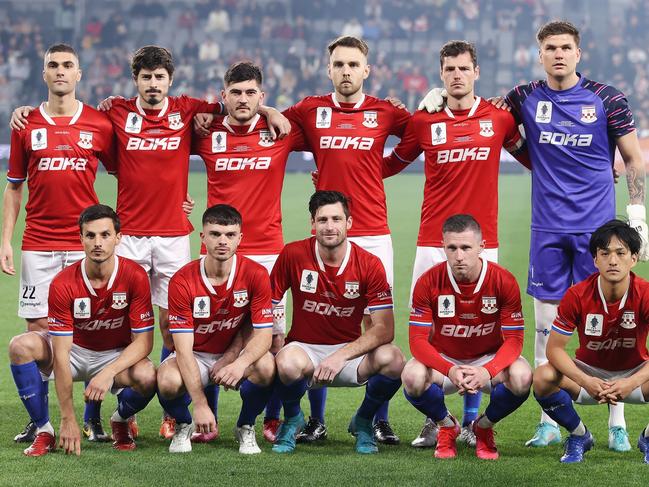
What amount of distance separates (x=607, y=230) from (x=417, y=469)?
1.47 meters

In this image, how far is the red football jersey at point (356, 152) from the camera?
6.22 m

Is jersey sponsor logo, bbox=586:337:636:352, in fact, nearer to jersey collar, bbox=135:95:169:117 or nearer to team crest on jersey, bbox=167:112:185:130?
team crest on jersey, bbox=167:112:185:130

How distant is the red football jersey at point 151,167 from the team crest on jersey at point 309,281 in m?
0.90

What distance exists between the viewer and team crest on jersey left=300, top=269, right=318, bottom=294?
579cm

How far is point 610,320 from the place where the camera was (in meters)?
5.26

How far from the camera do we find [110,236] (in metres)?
5.48

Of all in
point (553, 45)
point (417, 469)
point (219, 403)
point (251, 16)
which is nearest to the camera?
point (417, 469)

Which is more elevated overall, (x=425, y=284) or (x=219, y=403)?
(x=425, y=284)

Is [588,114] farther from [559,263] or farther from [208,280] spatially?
[208,280]

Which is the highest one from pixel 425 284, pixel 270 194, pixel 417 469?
pixel 270 194

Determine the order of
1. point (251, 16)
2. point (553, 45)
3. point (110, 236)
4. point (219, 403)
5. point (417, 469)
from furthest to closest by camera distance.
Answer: point (251, 16) < point (219, 403) < point (553, 45) < point (110, 236) < point (417, 469)

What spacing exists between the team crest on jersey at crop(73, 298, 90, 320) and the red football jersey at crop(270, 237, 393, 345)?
988mm

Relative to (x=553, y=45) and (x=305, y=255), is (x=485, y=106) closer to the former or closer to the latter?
(x=553, y=45)

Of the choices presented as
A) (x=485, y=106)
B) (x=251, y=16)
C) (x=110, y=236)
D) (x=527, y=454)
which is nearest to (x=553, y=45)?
(x=485, y=106)
